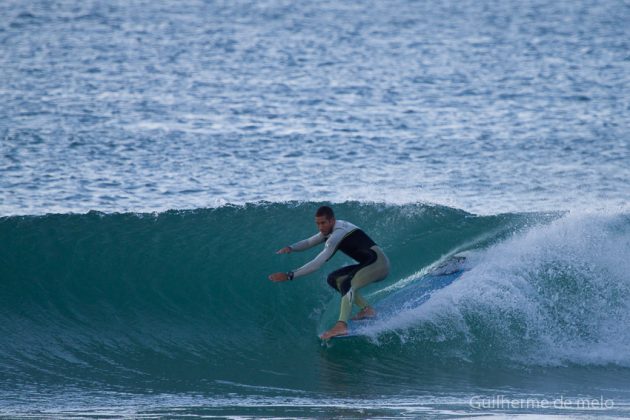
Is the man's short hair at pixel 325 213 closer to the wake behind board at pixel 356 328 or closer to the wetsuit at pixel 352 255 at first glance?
the wetsuit at pixel 352 255

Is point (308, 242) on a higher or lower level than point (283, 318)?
higher

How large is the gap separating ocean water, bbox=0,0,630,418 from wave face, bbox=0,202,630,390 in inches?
1.4

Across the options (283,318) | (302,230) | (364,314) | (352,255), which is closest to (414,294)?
(364,314)

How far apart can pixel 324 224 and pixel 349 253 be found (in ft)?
1.87

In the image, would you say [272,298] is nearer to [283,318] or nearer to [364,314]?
[283,318]

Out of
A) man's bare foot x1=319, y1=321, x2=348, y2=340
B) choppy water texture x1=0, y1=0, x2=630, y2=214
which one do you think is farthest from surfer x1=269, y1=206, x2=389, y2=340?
choppy water texture x1=0, y1=0, x2=630, y2=214

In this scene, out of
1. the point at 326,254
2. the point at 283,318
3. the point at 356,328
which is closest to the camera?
the point at 326,254

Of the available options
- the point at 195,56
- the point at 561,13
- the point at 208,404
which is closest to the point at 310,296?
the point at 208,404

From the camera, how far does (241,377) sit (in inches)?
455

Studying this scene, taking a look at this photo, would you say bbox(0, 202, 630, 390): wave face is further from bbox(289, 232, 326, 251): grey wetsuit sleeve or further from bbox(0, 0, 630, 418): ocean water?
bbox(289, 232, 326, 251): grey wetsuit sleeve

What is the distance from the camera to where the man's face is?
11.8 meters

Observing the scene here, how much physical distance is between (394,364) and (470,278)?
63.9 inches

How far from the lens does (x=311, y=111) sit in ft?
93.7

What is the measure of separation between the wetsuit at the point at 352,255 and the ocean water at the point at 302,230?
1.55 ft
